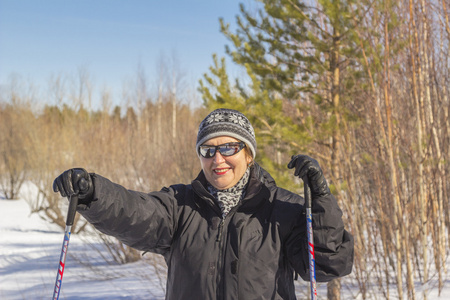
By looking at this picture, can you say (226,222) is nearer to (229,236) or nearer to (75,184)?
(229,236)

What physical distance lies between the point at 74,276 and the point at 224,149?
7496mm

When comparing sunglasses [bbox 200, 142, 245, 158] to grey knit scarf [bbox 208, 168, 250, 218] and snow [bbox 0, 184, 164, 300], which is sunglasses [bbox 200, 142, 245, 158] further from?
snow [bbox 0, 184, 164, 300]

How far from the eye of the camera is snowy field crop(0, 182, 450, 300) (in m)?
6.77

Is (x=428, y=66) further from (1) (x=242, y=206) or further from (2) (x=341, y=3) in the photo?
(1) (x=242, y=206)

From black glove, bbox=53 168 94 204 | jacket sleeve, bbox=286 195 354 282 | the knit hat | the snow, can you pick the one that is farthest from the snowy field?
black glove, bbox=53 168 94 204

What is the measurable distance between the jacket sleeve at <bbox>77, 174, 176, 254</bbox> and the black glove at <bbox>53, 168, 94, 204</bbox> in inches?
1.3

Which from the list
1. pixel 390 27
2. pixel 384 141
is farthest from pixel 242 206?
pixel 390 27

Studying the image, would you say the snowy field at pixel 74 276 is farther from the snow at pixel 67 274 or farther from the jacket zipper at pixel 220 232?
the jacket zipper at pixel 220 232

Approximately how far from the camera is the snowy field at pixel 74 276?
6766mm

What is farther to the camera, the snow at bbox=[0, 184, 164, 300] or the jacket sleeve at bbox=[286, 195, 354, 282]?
the snow at bbox=[0, 184, 164, 300]

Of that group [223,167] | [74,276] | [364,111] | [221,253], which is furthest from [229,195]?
[74,276]

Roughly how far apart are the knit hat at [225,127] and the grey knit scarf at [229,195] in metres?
0.18

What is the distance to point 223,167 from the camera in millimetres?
2002

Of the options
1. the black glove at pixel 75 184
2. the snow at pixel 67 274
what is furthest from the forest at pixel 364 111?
the black glove at pixel 75 184
